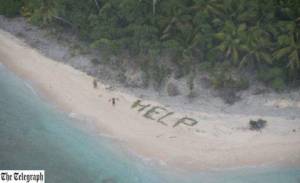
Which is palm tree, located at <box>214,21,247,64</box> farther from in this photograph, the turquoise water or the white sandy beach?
the turquoise water

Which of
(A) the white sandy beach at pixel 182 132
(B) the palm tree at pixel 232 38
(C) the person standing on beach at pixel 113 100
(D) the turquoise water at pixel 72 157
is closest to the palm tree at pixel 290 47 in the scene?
(B) the palm tree at pixel 232 38

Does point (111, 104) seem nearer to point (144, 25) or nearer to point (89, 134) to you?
point (89, 134)

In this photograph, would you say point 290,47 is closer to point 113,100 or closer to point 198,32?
point 198,32

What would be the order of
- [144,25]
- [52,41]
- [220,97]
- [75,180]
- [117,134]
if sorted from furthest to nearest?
1. [52,41]
2. [144,25]
3. [220,97]
4. [117,134]
5. [75,180]

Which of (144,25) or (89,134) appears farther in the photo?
(144,25)

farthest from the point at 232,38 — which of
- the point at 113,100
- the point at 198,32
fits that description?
the point at 113,100

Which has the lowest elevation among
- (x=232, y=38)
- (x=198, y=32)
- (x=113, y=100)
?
(x=113, y=100)

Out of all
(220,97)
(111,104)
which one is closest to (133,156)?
(111,104)
